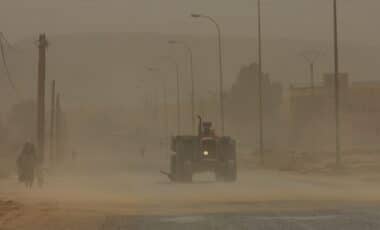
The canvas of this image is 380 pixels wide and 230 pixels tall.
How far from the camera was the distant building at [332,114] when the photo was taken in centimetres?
12106

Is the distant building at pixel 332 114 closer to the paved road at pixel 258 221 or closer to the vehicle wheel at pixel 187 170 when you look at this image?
the vehicle wheel at pixel 187 170

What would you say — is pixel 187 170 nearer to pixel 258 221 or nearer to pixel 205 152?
pixel 205 152

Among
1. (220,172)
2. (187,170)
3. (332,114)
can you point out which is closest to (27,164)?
(187,170)

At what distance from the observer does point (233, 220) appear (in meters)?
22.9

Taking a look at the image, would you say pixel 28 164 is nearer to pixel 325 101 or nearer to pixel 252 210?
pixel 252 210

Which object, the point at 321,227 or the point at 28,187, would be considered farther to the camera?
the point at 28,187

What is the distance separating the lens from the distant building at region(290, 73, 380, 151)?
121 meters

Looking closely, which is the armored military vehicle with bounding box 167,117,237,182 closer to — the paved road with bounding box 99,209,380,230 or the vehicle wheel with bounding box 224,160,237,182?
the vehicle wheel with bounding box 224,160,237,182

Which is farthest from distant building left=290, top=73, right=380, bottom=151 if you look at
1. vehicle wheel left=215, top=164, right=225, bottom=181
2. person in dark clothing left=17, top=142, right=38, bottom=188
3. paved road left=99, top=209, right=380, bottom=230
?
paved road left=99, top=209, right=380, bottom=230

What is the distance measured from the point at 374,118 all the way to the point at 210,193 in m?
87.4

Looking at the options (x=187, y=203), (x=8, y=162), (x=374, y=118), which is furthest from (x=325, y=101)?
(x=187, y=203)

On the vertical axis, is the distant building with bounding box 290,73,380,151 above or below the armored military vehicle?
above

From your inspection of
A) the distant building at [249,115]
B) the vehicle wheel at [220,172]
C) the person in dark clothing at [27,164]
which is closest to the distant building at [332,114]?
the distant building at [249,115]

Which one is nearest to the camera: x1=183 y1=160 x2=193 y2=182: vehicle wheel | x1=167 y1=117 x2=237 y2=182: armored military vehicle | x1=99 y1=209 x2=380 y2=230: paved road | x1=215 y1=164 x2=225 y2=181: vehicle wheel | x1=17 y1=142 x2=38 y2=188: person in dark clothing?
x1=99 y1=209 x2=380 y2=230: paved road
